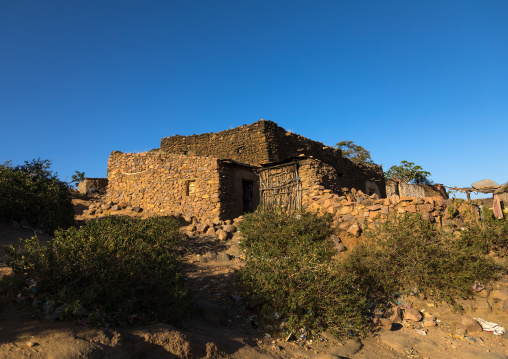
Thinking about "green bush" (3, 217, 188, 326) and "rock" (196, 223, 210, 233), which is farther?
"rock" (196, 223, 210, 233)

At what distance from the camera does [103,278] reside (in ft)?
12.1

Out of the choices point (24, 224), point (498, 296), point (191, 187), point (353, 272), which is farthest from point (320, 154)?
point (24, 224)

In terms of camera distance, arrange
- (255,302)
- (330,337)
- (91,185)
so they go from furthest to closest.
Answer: (91,185)
(255,302)
(330,337)

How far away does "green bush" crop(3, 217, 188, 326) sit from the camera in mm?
3424

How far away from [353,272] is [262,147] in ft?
30.5

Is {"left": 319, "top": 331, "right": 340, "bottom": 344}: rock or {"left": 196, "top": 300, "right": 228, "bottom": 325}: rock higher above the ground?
{"left": 196, "top": 300, "right": 228, "bottom": 325}: rock

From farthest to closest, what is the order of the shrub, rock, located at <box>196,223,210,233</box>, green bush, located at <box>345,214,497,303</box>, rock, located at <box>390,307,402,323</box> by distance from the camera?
1. rock, located at <box>196,223,210,233</box>
2. green bush, located at <box>345,214,497,303</box>
3. rock, located at <box>390,307,402,323</box>
4. the shrub

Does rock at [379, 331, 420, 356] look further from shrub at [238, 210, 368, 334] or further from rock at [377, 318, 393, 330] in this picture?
shrub at [238, 210, 368, 334]

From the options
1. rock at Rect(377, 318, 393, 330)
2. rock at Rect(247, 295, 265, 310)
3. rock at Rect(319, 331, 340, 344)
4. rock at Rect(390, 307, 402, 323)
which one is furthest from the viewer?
rock at Rect(390, 307, 402, 323)

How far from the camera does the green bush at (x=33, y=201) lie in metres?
9.40

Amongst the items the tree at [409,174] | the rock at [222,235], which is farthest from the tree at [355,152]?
the rock at [222,235]

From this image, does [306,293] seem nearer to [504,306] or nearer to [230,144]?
[504,306]

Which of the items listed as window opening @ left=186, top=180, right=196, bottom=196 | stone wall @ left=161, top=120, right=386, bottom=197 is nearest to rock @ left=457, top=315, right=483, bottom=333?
stone wall @ left=161, top=120, right=386, bottom=197

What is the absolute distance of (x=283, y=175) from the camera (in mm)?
11836
